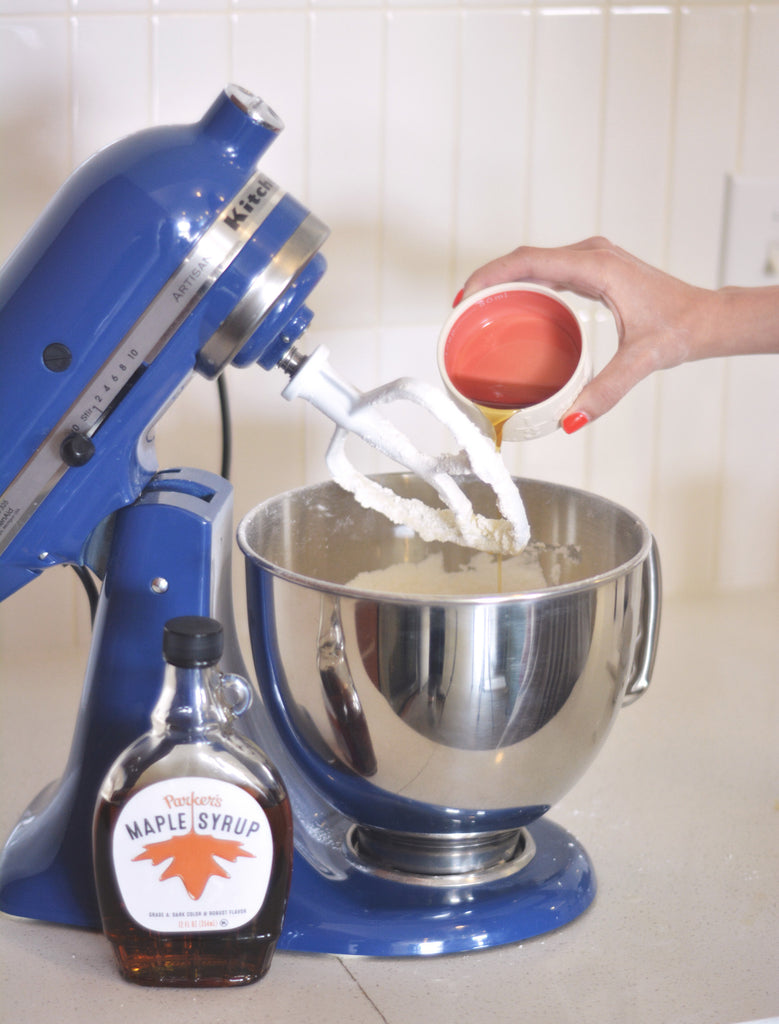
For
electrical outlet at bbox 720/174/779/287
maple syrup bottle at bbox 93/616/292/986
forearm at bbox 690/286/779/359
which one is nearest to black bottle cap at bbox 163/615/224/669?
maple syrup bottle at bbox 93/616/292/986

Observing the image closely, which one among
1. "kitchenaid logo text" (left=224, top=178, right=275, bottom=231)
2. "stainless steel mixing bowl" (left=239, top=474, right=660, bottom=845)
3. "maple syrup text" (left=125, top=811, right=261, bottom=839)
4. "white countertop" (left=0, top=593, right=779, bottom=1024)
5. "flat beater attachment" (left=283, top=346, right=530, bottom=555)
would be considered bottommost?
"white countertop" (left=0, top=593, right=779, bottom=1024)

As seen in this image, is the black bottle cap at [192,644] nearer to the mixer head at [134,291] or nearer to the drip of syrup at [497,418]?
the mixer head at [134,291]

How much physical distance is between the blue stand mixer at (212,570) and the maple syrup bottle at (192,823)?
0.07 metres

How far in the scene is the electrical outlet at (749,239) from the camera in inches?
46.4

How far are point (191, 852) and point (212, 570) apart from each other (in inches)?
6.5

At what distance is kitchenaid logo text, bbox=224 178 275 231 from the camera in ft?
2.09

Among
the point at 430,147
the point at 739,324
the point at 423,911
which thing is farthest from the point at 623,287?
the point at 423,911

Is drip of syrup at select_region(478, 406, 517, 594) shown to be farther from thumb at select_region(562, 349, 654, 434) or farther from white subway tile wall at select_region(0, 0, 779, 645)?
white subway tile wall at select_region(0, 0, 779, 645)

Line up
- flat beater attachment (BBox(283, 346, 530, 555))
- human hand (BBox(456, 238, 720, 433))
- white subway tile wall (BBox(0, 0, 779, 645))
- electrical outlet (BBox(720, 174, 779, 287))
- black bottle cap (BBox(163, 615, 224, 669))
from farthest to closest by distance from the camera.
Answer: electrical outlet (BBox(720, 174, 779, 287)), white subway tile wall (BBox(0, 0, 779, 645)), human hand (BBox(456, 238, 720, 433)), flat beater attachment (BBox(283, 346, 530, 555)), black bottle cap (BBox(163, 615, 224, 669))

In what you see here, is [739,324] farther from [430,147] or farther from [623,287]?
[430,147]

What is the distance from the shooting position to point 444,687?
0.63 m

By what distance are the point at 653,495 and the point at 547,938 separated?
63 cm

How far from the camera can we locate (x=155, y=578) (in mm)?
683

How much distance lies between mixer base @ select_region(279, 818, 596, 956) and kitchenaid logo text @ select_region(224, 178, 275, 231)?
0.37 m
